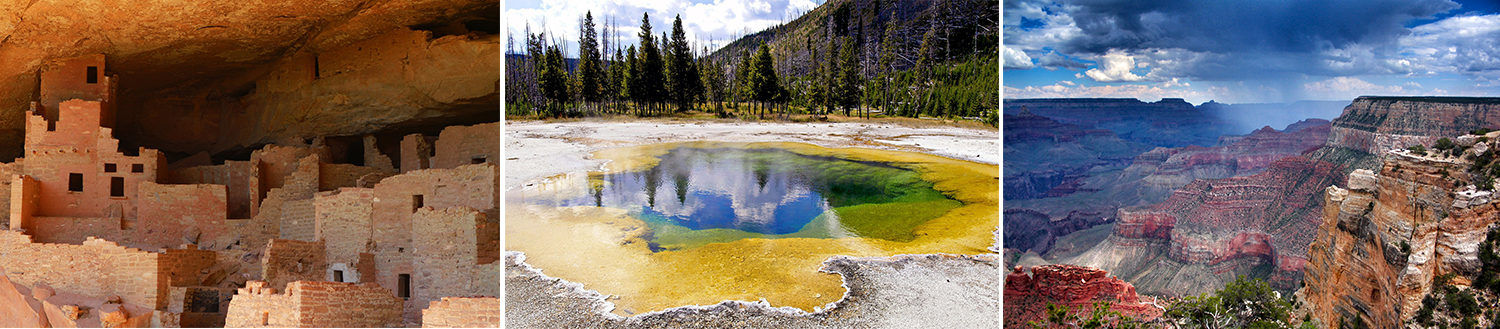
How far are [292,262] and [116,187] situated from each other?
11.5 ft

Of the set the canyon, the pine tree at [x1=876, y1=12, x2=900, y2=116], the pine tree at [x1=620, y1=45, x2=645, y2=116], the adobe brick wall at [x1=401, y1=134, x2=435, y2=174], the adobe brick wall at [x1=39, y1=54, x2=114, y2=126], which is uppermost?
the pine tree at [x1=876, y1=12, x2=900, y2=116]

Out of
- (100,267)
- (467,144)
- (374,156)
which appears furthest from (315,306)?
(374,156)

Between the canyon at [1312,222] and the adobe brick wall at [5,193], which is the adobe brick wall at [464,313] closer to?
the adobe brick wall at [5,193]

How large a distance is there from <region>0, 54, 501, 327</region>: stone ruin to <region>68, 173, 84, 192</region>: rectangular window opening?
2 cm

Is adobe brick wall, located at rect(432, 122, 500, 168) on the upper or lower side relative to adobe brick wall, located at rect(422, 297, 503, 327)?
upper

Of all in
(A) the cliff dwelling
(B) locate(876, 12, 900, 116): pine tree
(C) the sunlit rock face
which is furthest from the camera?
(B) locate(876, 12, 900, 116): pine tree

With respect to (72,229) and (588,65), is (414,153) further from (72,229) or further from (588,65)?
(72,229)

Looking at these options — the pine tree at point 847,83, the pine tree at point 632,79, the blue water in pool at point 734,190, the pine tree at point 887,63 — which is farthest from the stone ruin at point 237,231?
the pine tree at point 887,63

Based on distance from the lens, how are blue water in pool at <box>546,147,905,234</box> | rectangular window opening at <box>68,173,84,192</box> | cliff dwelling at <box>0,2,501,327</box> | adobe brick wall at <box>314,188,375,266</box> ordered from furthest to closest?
blue water in pool at <box>546,147,905,234</box> < rectangular window opening at <box>68,173,84,192</box> < adobe brick wall at <box>314,188,375,266</box> < cliff dwelling at <box>0,2,501,327</box>

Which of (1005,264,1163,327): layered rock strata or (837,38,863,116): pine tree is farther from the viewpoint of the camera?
(837,38,863,116): pine tree

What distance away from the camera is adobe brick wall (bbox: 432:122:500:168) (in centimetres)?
673

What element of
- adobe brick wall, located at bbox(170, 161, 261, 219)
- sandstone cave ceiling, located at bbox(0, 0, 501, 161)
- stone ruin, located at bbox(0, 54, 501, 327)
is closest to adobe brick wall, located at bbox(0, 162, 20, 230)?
stone ruin, located at bbox(0, 54, 501, 327)

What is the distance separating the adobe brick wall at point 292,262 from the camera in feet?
19.4

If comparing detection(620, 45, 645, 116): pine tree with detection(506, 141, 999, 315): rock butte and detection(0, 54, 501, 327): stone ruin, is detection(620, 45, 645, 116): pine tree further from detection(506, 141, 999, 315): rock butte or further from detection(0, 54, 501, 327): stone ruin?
detection(0, 54, 501, 327): stone ruin
